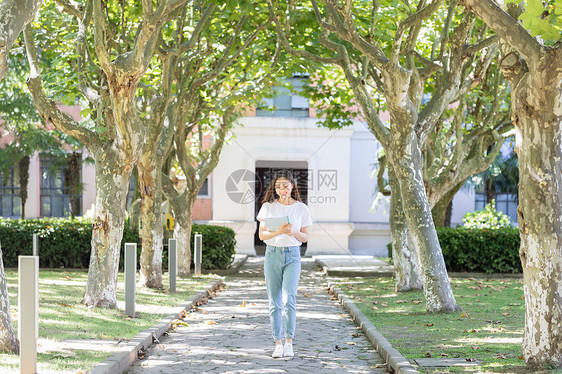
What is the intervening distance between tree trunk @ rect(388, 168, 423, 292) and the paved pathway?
155 centimetres

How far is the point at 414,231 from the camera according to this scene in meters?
11.3

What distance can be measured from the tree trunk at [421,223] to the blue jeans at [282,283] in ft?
12.4

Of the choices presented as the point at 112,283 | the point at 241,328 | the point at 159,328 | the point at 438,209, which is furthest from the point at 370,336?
the point at 438,209

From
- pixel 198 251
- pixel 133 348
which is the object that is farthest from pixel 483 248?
pixel 133 348

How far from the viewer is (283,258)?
7.93 m

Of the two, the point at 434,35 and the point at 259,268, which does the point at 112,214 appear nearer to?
the point at 434,35

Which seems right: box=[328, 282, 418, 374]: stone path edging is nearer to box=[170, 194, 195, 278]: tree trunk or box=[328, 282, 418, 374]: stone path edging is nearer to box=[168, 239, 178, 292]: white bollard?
box=[168, 239, 178, 292]: white bollard

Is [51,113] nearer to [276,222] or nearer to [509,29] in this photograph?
[276,222]

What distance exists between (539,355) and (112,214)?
21.8 ft

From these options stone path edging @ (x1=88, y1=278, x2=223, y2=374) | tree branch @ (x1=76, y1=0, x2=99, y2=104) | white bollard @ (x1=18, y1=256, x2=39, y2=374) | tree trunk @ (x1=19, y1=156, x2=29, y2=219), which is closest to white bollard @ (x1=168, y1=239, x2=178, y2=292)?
stone path edging @ (x1=88, y1=278, x2=223, y2=374)

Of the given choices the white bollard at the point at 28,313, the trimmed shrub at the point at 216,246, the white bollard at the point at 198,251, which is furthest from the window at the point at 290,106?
the white bollard at the point at 28,313

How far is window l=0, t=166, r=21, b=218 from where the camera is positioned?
31.2 meters

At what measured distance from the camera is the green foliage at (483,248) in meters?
19.0

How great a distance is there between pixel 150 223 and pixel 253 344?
6278 millimetres
